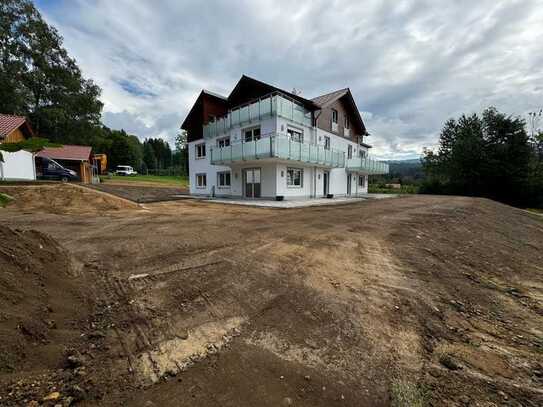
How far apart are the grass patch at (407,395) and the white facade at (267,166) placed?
1430cm

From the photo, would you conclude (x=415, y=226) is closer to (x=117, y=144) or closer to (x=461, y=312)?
(x=461, y=312)

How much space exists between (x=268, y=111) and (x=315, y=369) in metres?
17.1

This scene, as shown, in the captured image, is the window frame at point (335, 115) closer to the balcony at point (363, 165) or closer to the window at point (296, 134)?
the balcony at point (363, 165)

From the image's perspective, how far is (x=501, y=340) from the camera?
2.68m

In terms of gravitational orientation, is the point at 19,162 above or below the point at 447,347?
above

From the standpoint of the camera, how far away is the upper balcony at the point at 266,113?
16913 mm

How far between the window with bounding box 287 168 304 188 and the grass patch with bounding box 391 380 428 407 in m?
16.9

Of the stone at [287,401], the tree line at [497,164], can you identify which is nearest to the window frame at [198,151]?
the stone at [287,401]

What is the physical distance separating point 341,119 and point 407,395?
25986 millimetres

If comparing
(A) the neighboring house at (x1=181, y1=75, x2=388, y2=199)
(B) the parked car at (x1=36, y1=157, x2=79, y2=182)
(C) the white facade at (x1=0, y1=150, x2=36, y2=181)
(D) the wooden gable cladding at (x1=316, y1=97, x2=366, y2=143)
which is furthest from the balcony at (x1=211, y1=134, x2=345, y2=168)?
(B) the parked car at (x1=36, y1=157, x2=79, y2=182)

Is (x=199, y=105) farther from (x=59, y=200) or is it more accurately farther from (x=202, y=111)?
(x=59, y=200)

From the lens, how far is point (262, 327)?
8.74ft

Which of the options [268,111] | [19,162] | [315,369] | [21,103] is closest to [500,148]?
[268,111]

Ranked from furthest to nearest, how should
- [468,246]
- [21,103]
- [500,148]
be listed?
[500,148], [21,103], [468,246]
